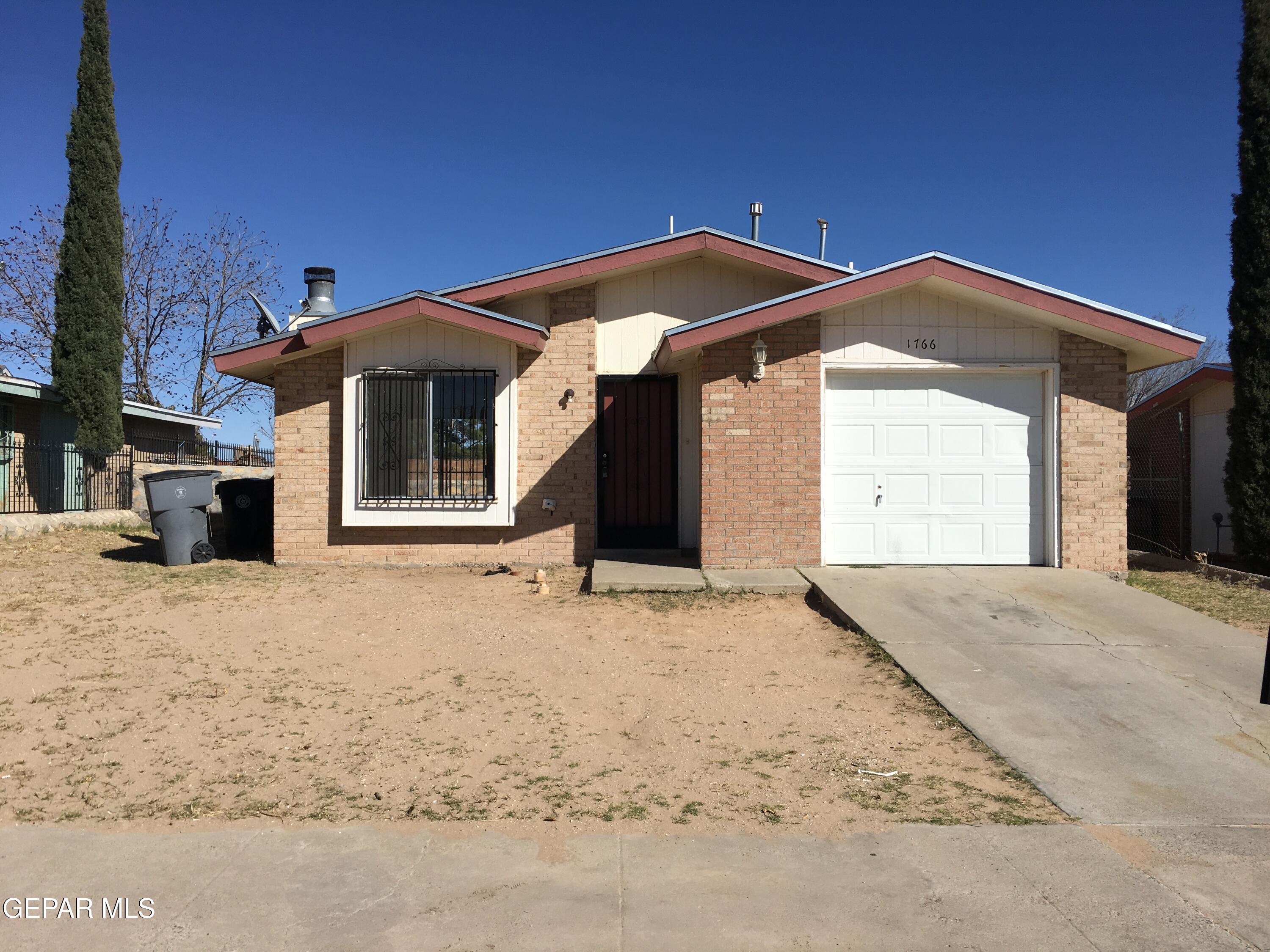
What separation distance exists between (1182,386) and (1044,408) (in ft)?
17.9

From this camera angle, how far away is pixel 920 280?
8.80 meters

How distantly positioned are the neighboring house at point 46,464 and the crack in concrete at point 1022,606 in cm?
1465

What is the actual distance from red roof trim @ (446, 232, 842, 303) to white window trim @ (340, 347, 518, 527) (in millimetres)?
772

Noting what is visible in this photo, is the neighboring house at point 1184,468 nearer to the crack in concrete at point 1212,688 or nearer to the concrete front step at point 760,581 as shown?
the crack in concrete at point 1212,688

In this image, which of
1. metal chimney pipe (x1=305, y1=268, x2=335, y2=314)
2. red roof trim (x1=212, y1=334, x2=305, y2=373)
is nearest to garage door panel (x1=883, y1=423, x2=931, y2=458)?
red roof trim (x1=212, y1=334, x2=305, y2=373)

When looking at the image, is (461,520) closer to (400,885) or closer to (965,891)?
(400,885)

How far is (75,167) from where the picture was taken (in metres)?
17.7

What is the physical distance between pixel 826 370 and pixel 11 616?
26.5 feet

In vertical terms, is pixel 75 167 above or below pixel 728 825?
above

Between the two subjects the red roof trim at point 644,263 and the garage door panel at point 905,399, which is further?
the red roof trim at point 644,263

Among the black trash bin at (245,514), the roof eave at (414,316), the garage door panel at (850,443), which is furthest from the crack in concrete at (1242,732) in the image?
the black trash bin at (245,514)

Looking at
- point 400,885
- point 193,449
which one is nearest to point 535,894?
point 400,885

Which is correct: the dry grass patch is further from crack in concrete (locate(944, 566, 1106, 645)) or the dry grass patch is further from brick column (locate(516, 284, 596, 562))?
brick column (locate(516, 284, 596, 562))

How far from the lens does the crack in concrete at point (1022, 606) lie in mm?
6906
